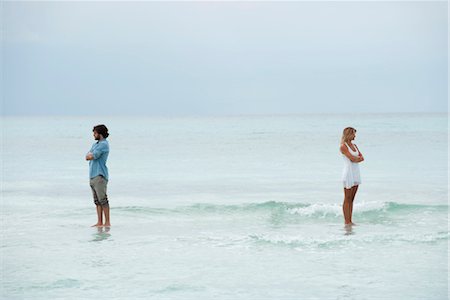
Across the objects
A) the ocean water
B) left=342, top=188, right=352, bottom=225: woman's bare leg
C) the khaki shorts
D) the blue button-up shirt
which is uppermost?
the blue button-up shirt

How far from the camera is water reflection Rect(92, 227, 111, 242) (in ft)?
32.4

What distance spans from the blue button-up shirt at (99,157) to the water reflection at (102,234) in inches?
32.9

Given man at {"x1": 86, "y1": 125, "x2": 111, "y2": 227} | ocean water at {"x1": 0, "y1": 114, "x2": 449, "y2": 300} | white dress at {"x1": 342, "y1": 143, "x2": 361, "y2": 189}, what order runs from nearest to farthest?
ocean water at {"x1": 0, "y1": 114, "x2": 449, "y2": 300}, man at {"x1": 86, "y1": 125, "x2": 111, "y2": 227}, white dress at {"x1": 342, "y1": 143, "x2": 361, "y2": 189}

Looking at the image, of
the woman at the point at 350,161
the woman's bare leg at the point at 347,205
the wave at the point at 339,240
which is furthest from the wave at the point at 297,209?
the wave at the point at 339,240

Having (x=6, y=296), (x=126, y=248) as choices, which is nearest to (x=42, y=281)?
(x=6, y=296)

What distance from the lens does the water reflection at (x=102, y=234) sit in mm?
9867

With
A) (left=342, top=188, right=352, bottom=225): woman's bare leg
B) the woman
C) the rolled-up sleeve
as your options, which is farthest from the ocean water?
the rolled-up sleeve

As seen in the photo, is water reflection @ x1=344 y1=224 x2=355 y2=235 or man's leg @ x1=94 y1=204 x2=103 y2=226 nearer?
water reflection @ x1=344 y1=224 x2=355 y2=235

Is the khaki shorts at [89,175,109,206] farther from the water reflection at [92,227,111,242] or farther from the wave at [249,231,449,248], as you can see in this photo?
the wave at [249,231,449,248]

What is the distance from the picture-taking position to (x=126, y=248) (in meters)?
9.20

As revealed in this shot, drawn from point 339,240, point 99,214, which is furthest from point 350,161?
point 99,214

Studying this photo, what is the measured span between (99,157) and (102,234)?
113cm

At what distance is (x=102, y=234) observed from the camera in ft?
33.7

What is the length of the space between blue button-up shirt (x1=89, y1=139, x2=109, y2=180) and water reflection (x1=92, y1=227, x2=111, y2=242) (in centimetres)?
83
